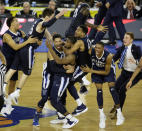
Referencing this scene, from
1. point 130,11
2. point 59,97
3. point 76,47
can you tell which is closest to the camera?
point 59,97

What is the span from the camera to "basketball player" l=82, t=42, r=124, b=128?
27.6 feet

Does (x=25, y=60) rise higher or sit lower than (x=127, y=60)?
lower

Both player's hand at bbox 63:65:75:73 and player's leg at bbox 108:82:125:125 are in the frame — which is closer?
player's hand at bbox 63:65:75:73

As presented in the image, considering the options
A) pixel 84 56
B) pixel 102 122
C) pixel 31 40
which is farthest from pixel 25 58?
pixel 102 122

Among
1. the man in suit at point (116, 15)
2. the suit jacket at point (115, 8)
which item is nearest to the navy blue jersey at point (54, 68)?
the man in suit at point (116, 15)

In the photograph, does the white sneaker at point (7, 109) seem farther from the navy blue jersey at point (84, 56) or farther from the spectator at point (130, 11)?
the spectator at point (130, 11)

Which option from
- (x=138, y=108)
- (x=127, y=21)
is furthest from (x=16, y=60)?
(x=127, y=21)

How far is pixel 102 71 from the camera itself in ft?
27.7

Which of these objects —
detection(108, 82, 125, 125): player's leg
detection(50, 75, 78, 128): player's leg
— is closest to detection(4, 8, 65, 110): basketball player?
detection(50, 75, 78, 128): player's leg

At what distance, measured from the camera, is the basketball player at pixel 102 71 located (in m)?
8.41

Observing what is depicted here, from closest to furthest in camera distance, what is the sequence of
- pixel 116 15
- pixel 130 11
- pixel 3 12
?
pixel 116 15 < pixel 3 12 < pixel 130 11

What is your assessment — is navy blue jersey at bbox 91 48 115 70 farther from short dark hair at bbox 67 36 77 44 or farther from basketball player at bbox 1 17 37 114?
basketball player at bbox 1 17 37 114

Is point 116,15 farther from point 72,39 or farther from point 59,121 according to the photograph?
point 59,121

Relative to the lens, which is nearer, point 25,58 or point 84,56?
point 84,56
